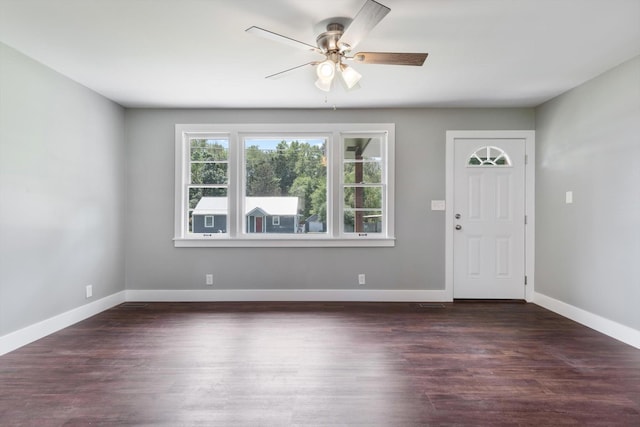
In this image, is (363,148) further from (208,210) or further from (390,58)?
(208,210)

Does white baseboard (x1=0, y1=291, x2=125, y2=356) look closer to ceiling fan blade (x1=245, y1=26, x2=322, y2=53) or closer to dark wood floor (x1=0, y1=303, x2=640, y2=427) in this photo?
dark wood floor (x1=0, y1=303, x2=640, y2=427)

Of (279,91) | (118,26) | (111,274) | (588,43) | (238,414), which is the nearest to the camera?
(238,414)

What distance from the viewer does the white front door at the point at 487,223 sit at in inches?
167

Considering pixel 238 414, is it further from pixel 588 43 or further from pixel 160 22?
pixel 588 43

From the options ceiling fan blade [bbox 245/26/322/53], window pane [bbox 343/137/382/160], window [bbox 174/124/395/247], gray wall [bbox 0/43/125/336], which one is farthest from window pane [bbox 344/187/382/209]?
gray wall [bbox 0/43/125/336]

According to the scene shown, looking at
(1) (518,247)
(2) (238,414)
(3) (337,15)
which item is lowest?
(2) (238,414)

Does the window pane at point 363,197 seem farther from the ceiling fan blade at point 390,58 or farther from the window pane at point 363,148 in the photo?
the ceiling fan blade at point 390,58

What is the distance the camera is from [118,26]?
93.4 inches

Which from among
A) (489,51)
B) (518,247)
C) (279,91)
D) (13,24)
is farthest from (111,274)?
(518,247)

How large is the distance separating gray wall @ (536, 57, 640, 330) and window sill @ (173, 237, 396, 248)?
185 cm

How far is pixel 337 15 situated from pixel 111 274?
3.76m

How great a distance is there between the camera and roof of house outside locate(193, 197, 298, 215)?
436cm

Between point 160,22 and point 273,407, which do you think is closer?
point 273,407

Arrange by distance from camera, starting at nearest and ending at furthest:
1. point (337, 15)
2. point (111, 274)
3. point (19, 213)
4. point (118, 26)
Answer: point (337, 15), point (118, 26), point (19, 213), point (111, 274)
